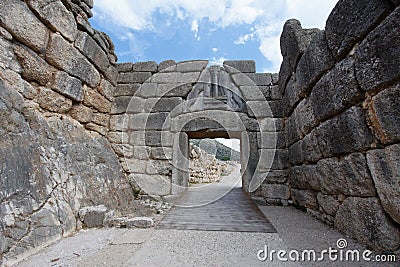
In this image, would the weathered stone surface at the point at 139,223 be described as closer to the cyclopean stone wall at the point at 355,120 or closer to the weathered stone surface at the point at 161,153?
the weathered stone surface at the point at 161,153

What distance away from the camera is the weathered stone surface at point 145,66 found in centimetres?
402

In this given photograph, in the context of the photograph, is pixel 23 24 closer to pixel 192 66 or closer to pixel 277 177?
pixel 192 66

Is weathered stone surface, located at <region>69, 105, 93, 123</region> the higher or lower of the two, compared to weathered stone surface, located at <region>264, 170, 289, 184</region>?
higher

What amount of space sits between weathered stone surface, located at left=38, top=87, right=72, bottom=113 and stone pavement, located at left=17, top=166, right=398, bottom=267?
1609mm

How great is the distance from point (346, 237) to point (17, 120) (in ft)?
11.0

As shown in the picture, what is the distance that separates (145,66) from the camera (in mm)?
4055

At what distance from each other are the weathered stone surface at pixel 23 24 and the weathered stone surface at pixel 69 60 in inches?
4.1

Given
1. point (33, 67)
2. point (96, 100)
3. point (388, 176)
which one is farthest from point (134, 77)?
point (388, 176)

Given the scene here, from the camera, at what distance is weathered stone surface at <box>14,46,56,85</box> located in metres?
2.17

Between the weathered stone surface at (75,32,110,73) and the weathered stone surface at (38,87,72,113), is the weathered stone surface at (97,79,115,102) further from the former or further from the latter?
the weathered stone surface at (38,87,72,113)

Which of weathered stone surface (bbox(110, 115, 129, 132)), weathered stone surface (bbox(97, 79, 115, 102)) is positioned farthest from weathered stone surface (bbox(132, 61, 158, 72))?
weathered stone surface (bbox(110, 115, 129, 132))

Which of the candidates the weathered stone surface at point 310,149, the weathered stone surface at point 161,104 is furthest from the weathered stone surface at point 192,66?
the weathered stone surface at point 310,149

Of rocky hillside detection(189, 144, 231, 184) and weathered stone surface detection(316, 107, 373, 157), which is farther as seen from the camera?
rocky hillside detection(189, 144, 231, 184)

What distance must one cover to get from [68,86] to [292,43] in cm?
325
